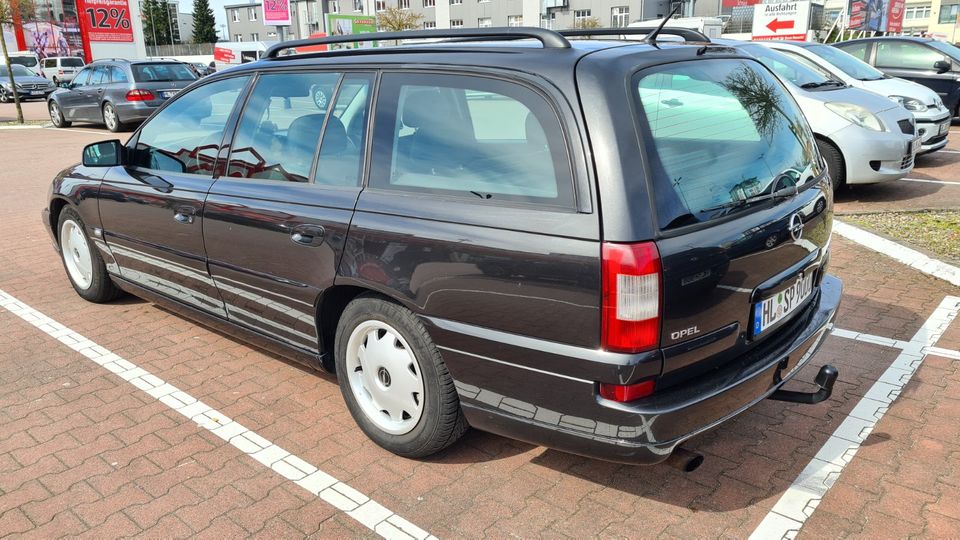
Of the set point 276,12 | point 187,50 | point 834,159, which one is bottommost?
point 834,159

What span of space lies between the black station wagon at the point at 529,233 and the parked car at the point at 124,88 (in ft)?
47.7

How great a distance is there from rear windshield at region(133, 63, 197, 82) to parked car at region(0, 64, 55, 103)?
1738cm

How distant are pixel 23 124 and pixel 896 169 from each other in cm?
2215

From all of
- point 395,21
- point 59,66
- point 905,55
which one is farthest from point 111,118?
point 395,21

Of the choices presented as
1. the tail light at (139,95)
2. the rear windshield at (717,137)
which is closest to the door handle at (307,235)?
the rear windshield at (717,137)

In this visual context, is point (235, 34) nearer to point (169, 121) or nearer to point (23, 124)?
point (23, 124)

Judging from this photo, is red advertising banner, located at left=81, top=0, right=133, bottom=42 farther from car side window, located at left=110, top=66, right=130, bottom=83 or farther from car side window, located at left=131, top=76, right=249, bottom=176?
car side window, located at left=131, top=76, right=249, bottom=176

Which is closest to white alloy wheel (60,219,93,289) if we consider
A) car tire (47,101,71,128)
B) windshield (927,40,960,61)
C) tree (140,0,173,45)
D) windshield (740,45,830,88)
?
windshield (740,45,830,88)

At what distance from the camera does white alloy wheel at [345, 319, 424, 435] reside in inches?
123

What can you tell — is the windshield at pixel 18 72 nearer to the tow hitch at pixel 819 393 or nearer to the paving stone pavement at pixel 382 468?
the paving stone pavement at pixel 382 468

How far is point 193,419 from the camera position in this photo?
12.3 ft

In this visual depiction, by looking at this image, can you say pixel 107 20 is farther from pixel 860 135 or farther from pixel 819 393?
pixel 819 393

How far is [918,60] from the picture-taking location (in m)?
13.6

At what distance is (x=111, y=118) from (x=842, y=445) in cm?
1804
